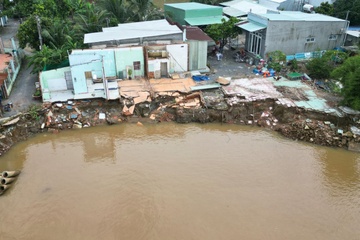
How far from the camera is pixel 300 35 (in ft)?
76.2

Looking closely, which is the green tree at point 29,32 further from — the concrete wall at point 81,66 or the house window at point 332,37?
the house window at point 332,37

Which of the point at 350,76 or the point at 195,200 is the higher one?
the point at 350,76

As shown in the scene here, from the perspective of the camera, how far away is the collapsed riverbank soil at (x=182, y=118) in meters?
16.7

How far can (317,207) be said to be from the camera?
12883mm

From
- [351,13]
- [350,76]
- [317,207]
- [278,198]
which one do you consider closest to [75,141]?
[278,198]

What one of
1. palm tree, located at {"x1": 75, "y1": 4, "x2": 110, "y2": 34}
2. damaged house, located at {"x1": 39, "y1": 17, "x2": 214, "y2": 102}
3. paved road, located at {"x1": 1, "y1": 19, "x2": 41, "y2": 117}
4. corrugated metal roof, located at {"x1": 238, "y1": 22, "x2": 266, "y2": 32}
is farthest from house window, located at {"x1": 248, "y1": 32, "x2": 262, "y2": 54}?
paved road, located at {"x1": 1, "y1": 19, "x2": 41, "y2": 117}

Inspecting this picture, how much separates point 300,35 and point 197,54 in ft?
25.4

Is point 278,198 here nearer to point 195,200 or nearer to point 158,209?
point 195,200

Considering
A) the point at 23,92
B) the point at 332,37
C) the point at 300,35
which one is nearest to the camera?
the point at 23,92

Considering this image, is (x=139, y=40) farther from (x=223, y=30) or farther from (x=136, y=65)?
(x=223, y=30)

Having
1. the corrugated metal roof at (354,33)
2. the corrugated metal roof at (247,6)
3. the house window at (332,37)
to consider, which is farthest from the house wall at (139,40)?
the corrugated metal roof at (247,6)

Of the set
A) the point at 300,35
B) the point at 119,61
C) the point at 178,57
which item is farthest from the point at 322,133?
the point at 119,61

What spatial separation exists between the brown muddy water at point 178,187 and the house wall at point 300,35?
8.22 meters

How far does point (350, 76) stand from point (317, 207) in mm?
7412
